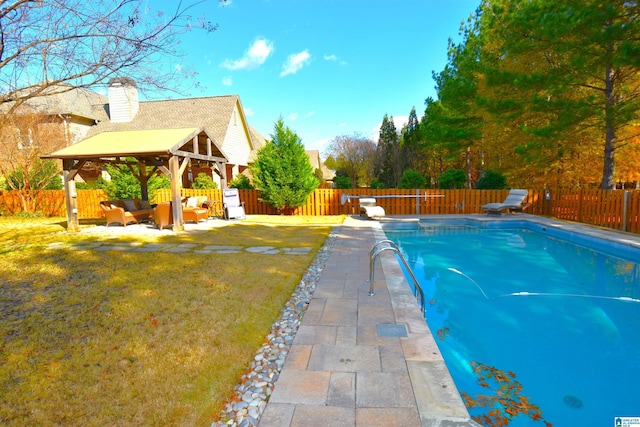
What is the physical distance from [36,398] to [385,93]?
2520 cm

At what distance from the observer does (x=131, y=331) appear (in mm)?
Result: 3053

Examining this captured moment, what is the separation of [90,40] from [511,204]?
13191 millimetres

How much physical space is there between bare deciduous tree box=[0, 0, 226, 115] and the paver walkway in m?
4.33

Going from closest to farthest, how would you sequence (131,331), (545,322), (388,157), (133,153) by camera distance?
(131,331) < (545,322) < (133,153) < (388,157)

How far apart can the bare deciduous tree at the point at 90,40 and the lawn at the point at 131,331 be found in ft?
9.84

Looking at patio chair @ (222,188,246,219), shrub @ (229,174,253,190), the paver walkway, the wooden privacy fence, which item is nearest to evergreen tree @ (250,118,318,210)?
the wooden privacy fence

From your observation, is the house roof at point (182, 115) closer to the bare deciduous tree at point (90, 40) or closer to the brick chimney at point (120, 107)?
the brick chimney at point (120, 107)

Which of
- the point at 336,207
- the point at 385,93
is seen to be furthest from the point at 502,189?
the point at 385,93

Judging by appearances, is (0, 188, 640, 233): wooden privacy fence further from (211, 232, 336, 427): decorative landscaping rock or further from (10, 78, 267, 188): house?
(211, 232, 336, 427): decorative landscaping rock

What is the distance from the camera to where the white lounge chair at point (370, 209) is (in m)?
12.0

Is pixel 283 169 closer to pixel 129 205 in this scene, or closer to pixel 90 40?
pixel 129 205

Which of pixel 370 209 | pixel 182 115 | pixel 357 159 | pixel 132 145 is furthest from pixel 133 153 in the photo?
pixel 357 159

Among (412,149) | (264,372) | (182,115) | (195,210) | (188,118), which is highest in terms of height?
(182,115)

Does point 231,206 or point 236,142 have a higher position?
point 236,142
